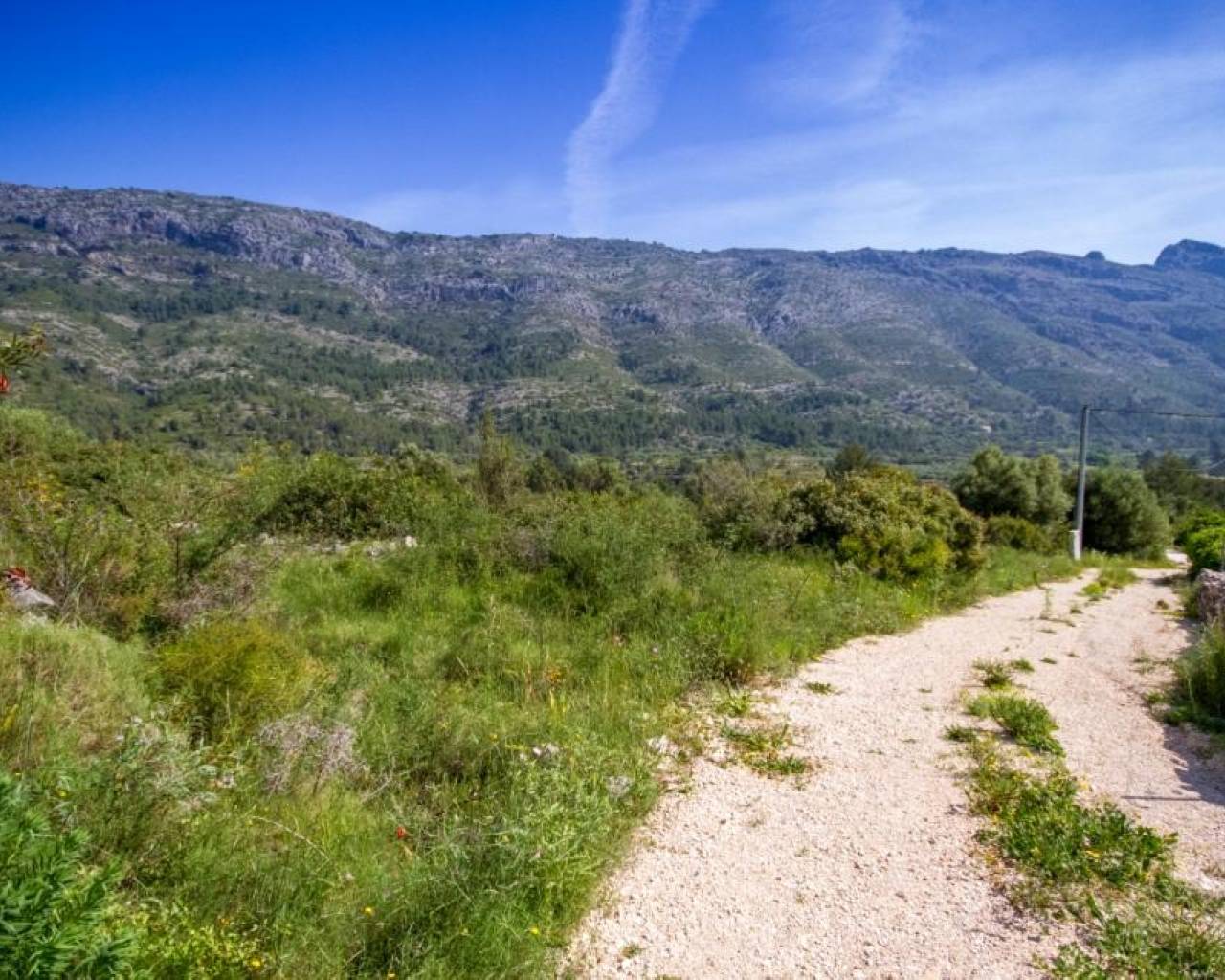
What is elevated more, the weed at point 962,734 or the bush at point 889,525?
the bush at point 889,525

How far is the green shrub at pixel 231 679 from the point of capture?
4.53 metres

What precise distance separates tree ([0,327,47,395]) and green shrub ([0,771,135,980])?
237cm

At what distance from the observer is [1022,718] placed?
233 inches

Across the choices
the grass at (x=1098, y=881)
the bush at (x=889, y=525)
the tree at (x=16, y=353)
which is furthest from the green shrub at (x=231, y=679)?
the bush at (x=889, y=525)

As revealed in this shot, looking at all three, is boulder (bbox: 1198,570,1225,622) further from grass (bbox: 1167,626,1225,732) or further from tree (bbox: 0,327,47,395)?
tree (bbox: 0,327,47,395)

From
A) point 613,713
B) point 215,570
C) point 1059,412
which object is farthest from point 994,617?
point 1059,412

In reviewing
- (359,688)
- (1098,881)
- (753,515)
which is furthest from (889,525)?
(359,688)

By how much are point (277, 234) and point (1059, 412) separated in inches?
8078

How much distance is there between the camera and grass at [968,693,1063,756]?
556 centimetres

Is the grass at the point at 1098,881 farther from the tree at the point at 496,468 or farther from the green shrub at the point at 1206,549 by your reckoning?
the green shrub at the point at 1206,549

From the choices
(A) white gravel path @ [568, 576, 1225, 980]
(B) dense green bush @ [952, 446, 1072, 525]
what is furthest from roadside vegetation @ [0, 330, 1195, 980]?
(B) dense green bush @ [952, 446, 1072, 525]

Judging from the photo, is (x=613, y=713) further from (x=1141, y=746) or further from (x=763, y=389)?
(x=763, y=389)

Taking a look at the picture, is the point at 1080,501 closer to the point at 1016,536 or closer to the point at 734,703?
the point at 1016,536

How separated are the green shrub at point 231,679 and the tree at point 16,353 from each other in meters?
2.20
